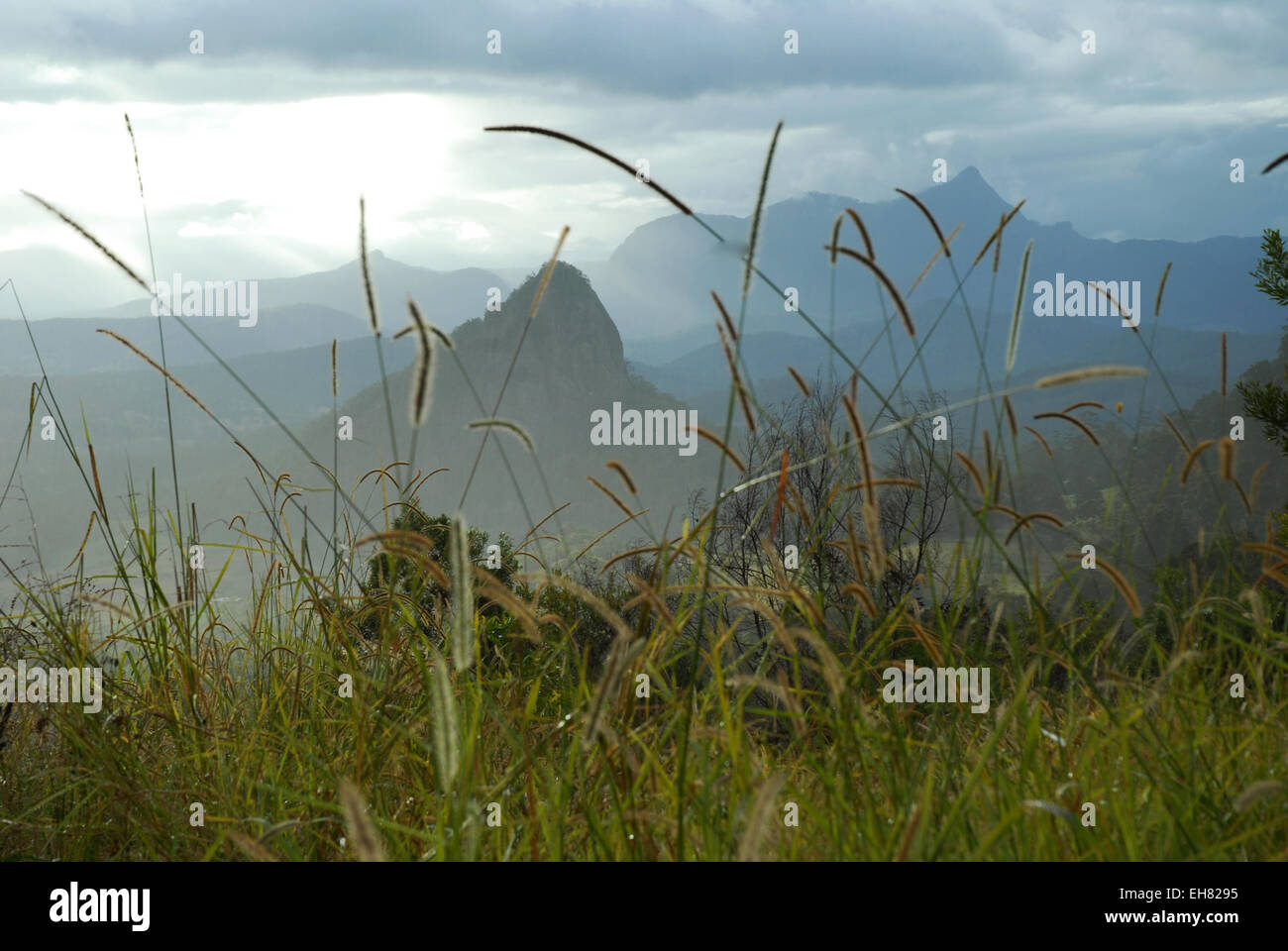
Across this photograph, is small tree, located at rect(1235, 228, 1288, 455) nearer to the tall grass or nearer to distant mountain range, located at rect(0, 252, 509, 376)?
the tall grass

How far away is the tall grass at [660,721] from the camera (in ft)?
5.41

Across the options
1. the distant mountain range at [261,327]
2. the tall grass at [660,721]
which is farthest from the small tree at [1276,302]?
the distant mountain range at [261,327]

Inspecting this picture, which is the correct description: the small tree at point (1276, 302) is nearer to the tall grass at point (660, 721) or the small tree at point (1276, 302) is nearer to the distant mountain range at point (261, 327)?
the tall grass at point (660, 721)

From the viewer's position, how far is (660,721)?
2498 millimetres

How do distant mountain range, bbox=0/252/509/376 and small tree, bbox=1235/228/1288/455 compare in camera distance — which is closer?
small tree, bbox=1235/228/1288/455

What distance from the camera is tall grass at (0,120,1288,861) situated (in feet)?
5.41

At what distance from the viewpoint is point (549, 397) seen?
150375mm

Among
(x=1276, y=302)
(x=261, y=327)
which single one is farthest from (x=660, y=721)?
(x=261, y=327)

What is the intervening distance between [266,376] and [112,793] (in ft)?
500

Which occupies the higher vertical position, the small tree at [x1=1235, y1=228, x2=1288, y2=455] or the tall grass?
the small tree at [x1=1235, y1=228, x2=1288, y2=455]

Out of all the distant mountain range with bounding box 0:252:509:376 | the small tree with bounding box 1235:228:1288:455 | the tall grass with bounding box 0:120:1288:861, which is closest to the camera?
the tall grass with bounding box 0:120:1288:861

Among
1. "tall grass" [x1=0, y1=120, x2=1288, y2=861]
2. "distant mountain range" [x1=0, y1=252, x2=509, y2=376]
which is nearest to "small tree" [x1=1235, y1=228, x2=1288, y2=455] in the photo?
"tall grass" [x1=0, y1=120, x2=1288, y2=861]

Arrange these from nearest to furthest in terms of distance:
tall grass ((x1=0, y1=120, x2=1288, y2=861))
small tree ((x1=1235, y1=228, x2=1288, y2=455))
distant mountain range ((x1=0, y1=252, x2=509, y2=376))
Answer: tall grass ((x1=0, y1=120, x2=1288, y2=861)) → small tree ((x1=1235, y1=228, x2=1288, y2=455)) → distant mountain range ((x1=0, y1=252, x2=509, y2=376))
